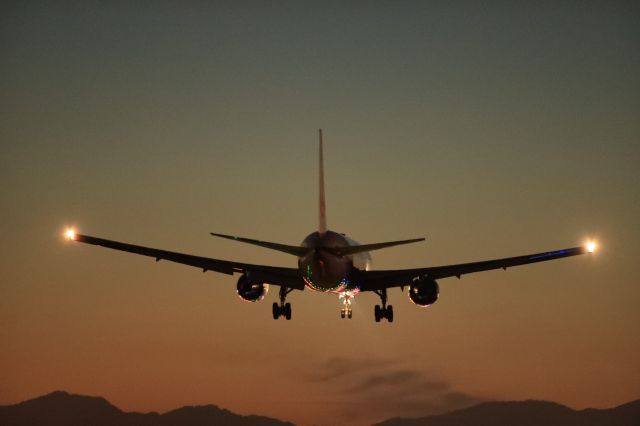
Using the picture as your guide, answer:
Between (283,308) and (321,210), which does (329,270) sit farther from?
(283,308)

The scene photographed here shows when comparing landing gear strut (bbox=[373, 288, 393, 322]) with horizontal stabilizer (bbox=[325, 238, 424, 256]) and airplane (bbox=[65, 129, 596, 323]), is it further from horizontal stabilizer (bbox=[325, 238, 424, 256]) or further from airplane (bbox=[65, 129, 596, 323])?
horizontal stabilizer (bbox=[325, 238, 424, 256])

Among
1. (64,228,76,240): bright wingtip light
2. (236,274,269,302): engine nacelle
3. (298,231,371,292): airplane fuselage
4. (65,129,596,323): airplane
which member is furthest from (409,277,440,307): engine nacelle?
(64,228,76,240): bright wingtip light

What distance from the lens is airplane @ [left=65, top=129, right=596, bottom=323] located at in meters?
43.1

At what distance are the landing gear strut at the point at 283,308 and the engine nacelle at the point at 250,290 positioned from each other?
6.67 feet

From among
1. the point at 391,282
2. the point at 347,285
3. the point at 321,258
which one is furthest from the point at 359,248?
the point at 391,282

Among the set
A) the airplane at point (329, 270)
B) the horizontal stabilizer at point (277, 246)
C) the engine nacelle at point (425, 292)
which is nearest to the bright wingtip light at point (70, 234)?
the airplane at point (329, 270)

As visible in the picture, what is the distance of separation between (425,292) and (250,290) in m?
10.2

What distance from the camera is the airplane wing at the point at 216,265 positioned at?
48438mm

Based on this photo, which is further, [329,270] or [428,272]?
[428,272]

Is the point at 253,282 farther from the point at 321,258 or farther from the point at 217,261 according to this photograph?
the point at 321,258

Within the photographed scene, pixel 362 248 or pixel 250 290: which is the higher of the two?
pixel 250 290

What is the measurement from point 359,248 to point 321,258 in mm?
2324

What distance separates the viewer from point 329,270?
43094mm

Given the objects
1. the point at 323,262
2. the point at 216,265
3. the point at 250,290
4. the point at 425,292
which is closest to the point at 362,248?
the point at 323,262
